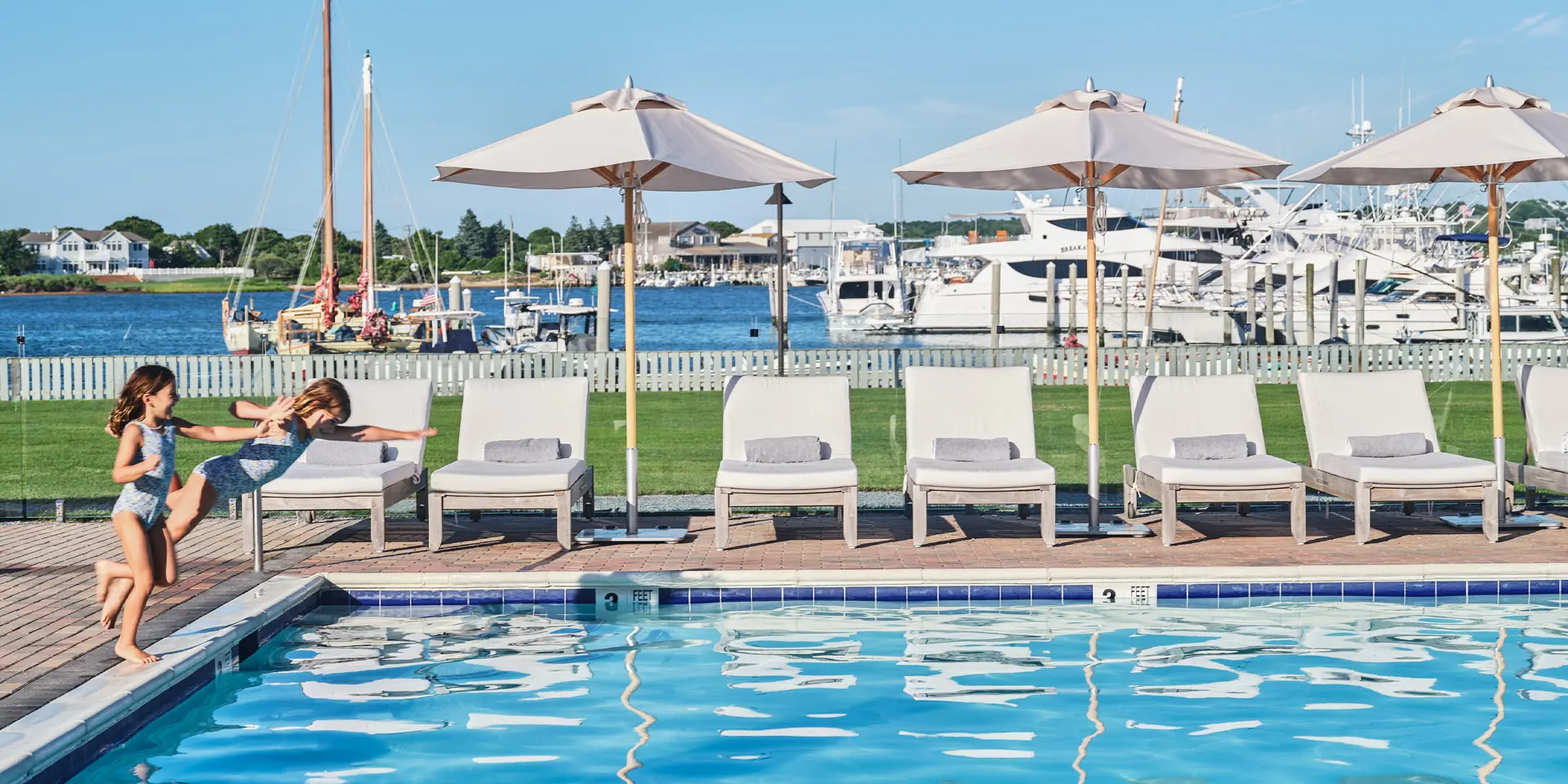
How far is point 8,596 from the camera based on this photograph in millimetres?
6570

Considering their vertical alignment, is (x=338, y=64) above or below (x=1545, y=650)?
above

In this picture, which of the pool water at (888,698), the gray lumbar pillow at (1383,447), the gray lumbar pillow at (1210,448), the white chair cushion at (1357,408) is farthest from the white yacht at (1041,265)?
the pool water at (888,698)

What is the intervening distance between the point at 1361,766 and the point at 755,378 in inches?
179

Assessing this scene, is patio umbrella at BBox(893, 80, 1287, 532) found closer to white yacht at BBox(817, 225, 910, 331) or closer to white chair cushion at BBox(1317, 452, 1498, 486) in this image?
white chair cushion at BBox(1317, 452, 1498, 486)

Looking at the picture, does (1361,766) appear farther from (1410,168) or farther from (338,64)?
(338,64)

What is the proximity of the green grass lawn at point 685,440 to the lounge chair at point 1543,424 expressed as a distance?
1.32m

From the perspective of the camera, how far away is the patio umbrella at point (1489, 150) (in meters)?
7.58

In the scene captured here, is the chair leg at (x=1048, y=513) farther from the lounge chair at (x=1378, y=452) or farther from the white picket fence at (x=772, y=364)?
the white picket fence at (x=772, y=364)

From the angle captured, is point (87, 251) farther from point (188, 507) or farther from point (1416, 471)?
point (1416, 471)

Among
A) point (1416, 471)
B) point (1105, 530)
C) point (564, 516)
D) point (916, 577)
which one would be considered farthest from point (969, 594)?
point (1416, 471)

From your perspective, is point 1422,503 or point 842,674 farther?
point 1422,503

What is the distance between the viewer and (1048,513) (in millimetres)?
7836

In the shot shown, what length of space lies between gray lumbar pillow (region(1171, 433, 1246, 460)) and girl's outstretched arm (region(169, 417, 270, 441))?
5.05 m

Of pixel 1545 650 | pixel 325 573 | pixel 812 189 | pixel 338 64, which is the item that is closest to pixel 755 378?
pixel 812 189
